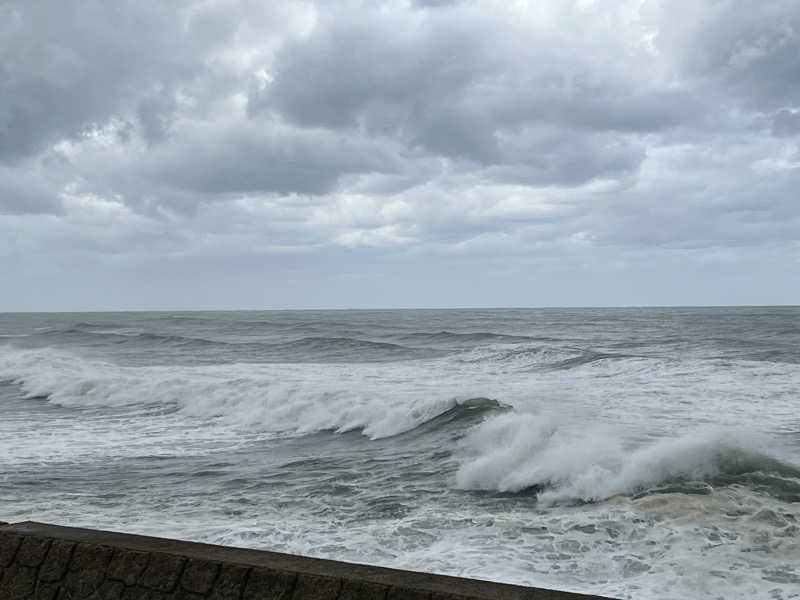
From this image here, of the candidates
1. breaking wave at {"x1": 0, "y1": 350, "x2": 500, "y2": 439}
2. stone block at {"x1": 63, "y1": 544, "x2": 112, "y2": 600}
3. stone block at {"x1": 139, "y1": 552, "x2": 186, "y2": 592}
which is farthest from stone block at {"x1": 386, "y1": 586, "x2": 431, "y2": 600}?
breaking wave at {"x1": 0, "y1": 350, "x2": 500, "y2": 439}

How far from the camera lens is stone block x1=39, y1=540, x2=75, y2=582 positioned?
128 inches

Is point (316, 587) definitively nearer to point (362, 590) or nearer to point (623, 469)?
point (362, 590)

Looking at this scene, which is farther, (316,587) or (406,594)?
(316,587)

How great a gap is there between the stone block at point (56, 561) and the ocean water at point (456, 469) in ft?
8.74

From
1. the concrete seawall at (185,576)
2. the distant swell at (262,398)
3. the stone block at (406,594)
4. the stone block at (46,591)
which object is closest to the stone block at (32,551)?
the concrete seawall at (185,576)

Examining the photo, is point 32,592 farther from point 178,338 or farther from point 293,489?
point 178,338

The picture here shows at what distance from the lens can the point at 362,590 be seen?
2.83 meters

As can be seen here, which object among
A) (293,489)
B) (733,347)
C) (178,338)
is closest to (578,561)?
(293,489)

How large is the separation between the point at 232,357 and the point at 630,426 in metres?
19.7

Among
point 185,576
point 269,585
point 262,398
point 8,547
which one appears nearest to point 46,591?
point 8,547

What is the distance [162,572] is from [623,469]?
6.02 meters

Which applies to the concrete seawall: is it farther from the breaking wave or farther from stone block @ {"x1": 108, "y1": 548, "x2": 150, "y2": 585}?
the breaking wave

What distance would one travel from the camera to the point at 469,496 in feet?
25.6

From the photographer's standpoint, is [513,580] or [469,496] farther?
[469,496]
